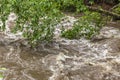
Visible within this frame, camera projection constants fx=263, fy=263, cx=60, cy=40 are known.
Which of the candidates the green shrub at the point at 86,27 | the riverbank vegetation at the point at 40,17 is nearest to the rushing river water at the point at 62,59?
the green shrub at the point at 86,27

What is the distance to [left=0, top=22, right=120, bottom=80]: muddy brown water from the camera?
20.8 ft

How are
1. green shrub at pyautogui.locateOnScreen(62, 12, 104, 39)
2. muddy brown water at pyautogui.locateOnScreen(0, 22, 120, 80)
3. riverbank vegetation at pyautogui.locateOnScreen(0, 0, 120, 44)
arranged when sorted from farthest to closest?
green shrub at pyautogui.locateOnScreen(62, 12, 104, 39) < riverbank vegetation at pyautogui.locateOnScreen(0, 0, 120, 44) < muddy brown water at pyautogui.locateOnScreen(0, 22, 120, 80)

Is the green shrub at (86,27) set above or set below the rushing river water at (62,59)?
above

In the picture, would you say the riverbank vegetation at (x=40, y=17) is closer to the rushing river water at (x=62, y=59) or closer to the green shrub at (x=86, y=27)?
the green shrub at (x=86, y=27)

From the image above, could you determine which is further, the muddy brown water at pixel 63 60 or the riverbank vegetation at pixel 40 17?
the riverbank vegetation at pixel 40 17

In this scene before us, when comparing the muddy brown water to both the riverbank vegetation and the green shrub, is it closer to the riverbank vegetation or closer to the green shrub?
the green shrub

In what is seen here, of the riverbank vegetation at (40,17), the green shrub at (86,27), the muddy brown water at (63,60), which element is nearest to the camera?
the muddy brown water at (63,60)

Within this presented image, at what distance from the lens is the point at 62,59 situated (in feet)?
23.8

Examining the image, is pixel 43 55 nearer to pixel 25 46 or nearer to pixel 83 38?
pixel 25 46

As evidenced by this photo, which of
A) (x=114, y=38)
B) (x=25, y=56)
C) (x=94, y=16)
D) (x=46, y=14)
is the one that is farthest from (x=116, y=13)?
(x=25, y=56)

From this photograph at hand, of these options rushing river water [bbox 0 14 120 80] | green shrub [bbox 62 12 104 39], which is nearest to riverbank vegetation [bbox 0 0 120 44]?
green shrub [bbox 62 12 104 39]

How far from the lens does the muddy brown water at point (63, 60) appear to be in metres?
6.34

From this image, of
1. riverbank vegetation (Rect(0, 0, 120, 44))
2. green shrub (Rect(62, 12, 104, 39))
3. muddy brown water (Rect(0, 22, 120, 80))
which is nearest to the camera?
muddy brown water (Rect(0, 22, 120, 80))

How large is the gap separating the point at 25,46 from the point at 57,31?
1.86m
